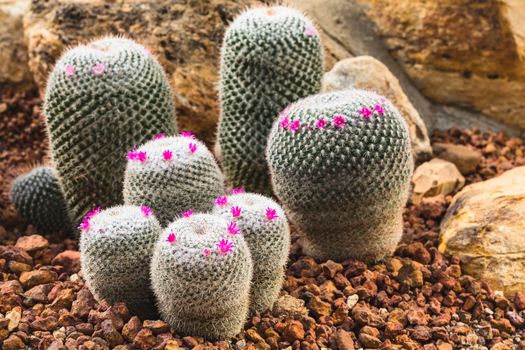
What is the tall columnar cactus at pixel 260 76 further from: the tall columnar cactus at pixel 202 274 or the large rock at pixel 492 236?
the tall columnar cactus at pixel 202 274

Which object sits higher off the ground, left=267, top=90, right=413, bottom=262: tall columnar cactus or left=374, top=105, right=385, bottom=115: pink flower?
left=374, top=105, right=385, bottom=115: pink flower

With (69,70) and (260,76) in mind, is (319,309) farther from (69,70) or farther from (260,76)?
(69,70)

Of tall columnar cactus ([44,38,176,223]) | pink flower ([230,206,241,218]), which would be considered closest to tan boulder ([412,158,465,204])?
tall columnar cactus ([44,38,176,223])

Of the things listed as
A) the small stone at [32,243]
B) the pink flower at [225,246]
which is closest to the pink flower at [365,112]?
the pink flower at [225,246]

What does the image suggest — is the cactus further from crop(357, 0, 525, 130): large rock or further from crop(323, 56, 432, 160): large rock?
crop(357, 0, 525, 130): large rock

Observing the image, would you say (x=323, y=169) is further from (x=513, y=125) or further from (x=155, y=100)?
(x=513, y=125)
